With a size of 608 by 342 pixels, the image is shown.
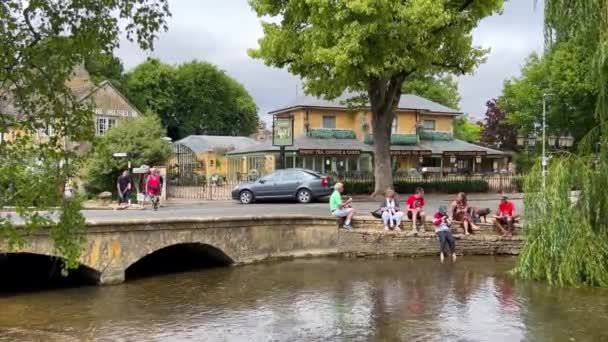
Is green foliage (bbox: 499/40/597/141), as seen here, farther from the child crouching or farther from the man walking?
the man walking

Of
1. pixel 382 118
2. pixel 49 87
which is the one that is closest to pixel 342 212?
pixel 382 118

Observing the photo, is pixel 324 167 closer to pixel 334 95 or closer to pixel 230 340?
pixel 334 95

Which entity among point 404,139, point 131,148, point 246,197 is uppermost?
point 404,139

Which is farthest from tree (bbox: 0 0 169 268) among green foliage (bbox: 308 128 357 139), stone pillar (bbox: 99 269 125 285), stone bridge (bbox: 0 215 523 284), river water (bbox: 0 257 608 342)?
green foliage (bbox: 308 128 357 139)

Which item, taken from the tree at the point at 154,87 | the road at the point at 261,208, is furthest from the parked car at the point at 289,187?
the tree at the point at 154,87

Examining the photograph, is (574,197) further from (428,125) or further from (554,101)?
(554,101)

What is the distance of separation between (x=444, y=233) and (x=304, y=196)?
34.6 ft

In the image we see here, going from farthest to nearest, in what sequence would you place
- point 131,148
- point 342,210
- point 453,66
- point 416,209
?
point 131,148
point 453,66
point 342,210
point 416,209

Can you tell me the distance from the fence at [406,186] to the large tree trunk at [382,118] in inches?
155

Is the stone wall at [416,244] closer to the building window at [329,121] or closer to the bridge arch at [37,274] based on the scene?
the bridge arch at [37,274]

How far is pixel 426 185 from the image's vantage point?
3781 cm

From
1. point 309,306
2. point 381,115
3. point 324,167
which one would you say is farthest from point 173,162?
point 309,306

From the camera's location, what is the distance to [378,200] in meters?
30.4

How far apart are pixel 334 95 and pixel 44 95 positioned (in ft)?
81.4
